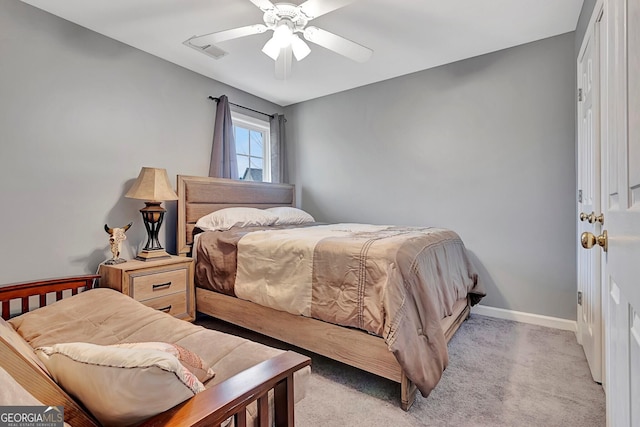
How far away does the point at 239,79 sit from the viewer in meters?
3.50

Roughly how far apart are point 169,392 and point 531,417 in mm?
1756

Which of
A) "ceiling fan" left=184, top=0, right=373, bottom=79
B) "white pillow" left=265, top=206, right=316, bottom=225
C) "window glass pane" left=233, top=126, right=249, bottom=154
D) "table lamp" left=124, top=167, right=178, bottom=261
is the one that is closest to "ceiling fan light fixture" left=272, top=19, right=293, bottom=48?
"ceiling fan" left=184, top=0, right=373, bottom=79

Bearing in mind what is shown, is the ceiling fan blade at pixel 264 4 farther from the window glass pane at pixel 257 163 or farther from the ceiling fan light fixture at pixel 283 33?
the window glass pane at pixel 257 163

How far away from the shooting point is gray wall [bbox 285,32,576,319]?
105 inches

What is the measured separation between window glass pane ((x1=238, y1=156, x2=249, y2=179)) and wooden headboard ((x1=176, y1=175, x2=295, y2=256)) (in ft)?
1.15

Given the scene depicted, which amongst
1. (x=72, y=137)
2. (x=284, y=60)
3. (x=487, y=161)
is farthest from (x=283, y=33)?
(x=487, y=161)

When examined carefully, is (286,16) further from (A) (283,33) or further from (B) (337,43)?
(B) (337,43)

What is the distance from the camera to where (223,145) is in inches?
136

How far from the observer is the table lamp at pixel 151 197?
2.55 metres

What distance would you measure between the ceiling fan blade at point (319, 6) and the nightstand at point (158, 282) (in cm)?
205

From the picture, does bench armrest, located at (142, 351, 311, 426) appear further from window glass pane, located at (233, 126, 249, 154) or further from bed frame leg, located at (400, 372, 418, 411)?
window glass pane, located at (233, 126, 249, 154)

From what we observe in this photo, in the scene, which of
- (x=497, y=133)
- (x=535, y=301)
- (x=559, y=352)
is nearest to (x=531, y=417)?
(x=559, y=352)

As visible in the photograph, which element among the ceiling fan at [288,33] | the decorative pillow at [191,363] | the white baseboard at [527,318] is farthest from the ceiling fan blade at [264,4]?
the white baseboard at [527,318]

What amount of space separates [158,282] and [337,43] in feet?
7.17
